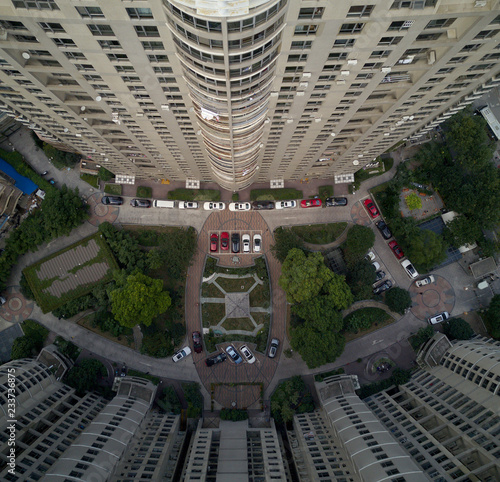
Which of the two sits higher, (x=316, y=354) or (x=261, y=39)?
(x=261, y=39)

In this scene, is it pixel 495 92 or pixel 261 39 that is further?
pixel 495 92

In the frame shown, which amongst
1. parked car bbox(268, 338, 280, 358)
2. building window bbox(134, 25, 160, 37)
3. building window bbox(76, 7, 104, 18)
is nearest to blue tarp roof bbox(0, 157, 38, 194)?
building window bbox(76, 7, 104, 18)

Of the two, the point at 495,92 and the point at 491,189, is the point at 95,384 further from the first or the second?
the point at 495,92

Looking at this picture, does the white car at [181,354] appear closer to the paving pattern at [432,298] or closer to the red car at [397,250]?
the paving pattern at [432,298]

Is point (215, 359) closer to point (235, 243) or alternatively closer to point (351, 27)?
point (235, 243)

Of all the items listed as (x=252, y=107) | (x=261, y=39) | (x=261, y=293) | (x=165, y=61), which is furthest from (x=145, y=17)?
(x=261, y=293)

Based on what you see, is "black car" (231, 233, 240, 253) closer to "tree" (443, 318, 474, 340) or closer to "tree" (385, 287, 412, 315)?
"tree" (385, 287, 412, 315)

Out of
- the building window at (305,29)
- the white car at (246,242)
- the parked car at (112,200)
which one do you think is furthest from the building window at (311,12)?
the parked car at (112,200)
